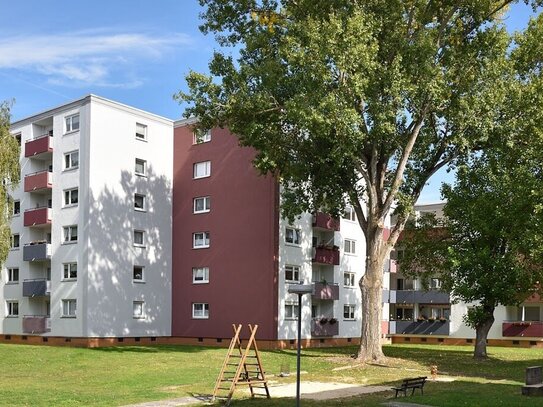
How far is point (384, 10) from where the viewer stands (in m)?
29.5

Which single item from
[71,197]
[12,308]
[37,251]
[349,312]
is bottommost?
[349,312]

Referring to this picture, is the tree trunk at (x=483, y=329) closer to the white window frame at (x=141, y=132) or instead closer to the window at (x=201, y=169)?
the window at (x=201, y=169)

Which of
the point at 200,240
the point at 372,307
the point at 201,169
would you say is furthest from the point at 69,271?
the point at 372,307

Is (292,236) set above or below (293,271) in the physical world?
above

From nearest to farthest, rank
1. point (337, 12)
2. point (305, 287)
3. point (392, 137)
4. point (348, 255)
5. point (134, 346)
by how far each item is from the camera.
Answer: point (305, 287), point (337, 12), point (392, 137), point (134, 346), point (348, 255)

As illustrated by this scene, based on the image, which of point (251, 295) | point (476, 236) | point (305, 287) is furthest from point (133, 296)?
point (305, 287)

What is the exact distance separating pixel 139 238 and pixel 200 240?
13.0 feet

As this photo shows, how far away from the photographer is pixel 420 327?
2319 inches

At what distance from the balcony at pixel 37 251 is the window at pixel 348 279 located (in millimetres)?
19926

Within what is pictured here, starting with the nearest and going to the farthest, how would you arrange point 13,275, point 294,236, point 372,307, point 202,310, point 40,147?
point 372,307 → point 294,236 → point 202,310 → point 40,147 → point 13,275

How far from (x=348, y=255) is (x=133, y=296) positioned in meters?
15.2

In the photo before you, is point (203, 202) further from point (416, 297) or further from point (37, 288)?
point (416, 297)

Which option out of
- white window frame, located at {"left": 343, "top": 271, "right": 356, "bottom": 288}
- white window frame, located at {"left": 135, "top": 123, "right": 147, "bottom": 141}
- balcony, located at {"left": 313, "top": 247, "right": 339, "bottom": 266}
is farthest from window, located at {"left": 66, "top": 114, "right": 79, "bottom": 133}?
white window frame, located at {"left": 343, "top": 271, "right": 356, "bottom": 288}

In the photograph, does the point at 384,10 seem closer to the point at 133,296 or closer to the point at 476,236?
the point at 476,236
